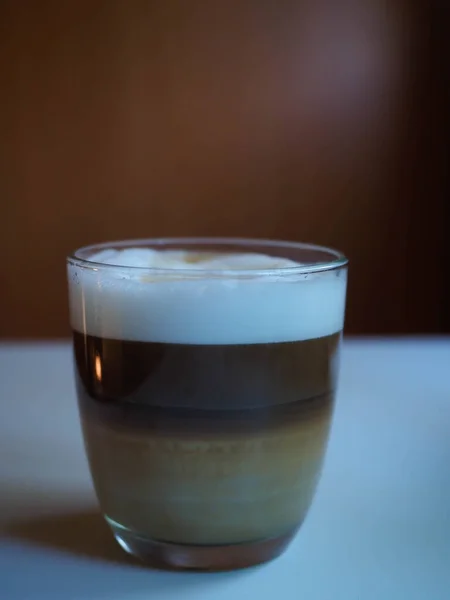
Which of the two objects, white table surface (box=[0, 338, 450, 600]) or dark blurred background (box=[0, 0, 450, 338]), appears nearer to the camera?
white table surface (box=[0, 338, 450, 600])

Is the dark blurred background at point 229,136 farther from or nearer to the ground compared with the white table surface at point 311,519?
farther from the ground

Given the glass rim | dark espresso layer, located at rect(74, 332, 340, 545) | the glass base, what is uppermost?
the glass rim

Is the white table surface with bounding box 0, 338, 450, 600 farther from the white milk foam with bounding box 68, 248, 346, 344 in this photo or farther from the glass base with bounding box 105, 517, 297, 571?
the white milk foam with bounding box 68, 248, 346, 344

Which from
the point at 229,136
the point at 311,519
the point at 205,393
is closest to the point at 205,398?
the point at 205,393

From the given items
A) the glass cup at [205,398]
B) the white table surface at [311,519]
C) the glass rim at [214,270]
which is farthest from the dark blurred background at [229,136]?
the glass cup at [205,398]

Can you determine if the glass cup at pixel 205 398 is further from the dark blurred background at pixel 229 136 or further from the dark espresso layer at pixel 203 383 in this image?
the dark blurred background at pixel 229 136

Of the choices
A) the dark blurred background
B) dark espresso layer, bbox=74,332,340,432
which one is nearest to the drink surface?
dark espresso layer, bbox=74,332,340,432

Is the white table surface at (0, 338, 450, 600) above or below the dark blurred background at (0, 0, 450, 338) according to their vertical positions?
below
